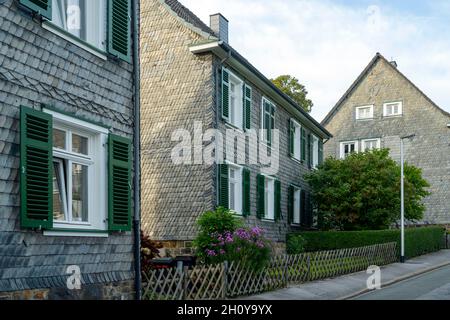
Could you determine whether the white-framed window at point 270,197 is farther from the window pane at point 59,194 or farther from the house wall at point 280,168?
the window pane at point 59,194

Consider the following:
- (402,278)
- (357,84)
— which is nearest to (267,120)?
(402,278)

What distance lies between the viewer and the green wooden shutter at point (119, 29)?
10906 millimetres

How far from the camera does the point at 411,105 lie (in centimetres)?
4044

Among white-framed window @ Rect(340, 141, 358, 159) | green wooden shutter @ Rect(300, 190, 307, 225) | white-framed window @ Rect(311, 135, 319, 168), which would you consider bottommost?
green wooden shutter @ Rect(300, 190, 307, 225)

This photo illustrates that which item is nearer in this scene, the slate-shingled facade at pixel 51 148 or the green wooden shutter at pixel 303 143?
the slate-shingled facade at pixel 51 148

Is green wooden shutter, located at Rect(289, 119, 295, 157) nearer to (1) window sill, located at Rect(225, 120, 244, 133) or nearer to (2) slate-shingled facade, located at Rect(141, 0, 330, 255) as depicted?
(2) slate-shingled facade, located at Rect(141, 0, 330, 255)

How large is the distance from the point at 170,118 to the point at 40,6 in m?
10.7

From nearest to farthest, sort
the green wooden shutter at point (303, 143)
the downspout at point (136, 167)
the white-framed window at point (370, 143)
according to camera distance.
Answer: the downspout at point (136, 167), the green wooden shutter at point (303, 143), the white-framed window at point (370, 143)

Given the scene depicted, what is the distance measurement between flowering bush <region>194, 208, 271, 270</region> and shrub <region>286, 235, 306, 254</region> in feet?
31.5

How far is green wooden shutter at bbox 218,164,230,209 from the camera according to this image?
62.4ft

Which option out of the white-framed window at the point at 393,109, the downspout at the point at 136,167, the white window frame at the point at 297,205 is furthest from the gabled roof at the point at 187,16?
the white-framed window at the point at 393,109

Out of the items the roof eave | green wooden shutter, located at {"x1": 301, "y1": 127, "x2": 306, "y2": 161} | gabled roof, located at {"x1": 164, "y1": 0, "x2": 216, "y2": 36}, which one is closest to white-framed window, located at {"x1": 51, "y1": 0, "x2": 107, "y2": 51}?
the roof eave

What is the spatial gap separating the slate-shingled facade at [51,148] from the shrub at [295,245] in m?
14.5

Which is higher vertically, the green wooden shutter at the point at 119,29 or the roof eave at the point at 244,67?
the roof eave at the point at 244,67
